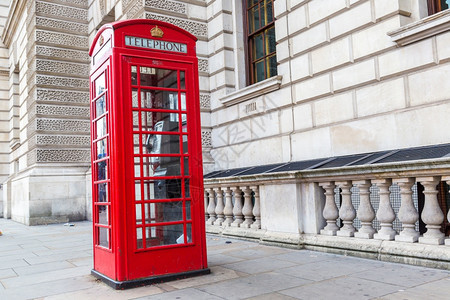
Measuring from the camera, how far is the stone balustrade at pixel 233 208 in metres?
6.45

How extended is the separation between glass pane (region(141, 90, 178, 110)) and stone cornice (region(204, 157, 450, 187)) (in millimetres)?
2012

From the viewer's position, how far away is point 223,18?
10.1m

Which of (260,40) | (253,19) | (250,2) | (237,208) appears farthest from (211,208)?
(250,2)

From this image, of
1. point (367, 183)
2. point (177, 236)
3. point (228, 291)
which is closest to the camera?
point (228, 291)

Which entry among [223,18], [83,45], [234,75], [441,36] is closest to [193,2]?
[223,18]

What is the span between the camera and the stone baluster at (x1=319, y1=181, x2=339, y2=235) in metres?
5.23

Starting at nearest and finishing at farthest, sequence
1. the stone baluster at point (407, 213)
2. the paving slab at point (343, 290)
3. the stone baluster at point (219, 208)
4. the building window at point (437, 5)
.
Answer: the paving slab at point (343, 290) < the stone baluster at point (407, 213) < the building window at point (437, 5) < the stone baluster at point (219, 208)

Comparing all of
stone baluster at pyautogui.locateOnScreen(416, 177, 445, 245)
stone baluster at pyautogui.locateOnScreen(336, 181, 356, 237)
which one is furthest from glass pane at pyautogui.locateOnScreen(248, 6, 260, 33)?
stone baluster at pyautogui.locateOnScreen(416, 177, 445, 245)

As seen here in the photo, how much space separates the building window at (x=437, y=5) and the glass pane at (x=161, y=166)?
474 centimetres

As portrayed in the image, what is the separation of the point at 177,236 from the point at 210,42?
7.30 meters

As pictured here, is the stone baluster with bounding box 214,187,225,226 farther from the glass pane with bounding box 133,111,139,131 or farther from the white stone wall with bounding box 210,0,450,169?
the glass pane with bounding box 133,111,139,131

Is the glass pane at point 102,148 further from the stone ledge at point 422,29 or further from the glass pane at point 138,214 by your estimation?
the stone ledge at point 422,29

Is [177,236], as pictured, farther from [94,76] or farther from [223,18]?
[223,18]

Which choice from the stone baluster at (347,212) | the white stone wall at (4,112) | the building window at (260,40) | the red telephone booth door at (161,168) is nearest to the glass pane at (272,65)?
the building window at (260,40)
